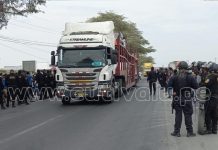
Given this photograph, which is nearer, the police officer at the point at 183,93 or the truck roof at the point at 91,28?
the police officer at the point at 183,93

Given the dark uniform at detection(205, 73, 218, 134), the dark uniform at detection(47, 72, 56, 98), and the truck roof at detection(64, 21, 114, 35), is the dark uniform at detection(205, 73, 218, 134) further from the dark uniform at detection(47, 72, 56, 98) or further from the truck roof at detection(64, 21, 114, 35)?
the dark uniform at detection(47, 72, 56, 98)

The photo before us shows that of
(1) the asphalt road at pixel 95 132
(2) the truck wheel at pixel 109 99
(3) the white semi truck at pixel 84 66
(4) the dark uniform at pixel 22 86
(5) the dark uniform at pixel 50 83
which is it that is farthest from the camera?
(5) the dark uniform at pixel 50 83

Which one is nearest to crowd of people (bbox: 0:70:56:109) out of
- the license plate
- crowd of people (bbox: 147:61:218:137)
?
the license plate

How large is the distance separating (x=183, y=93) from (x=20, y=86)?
42.0 feet

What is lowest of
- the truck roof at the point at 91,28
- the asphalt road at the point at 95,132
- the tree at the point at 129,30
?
the asphalt road at the point at 95,132

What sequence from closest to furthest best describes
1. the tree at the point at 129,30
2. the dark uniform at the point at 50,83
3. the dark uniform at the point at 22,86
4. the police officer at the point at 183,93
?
the police officer at the point at 183,93 → the dark uniform at the point at 22,86 → the dark uniform at the point at 50,83 → the tree at the point at 129,30

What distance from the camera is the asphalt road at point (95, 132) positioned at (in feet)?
33.7

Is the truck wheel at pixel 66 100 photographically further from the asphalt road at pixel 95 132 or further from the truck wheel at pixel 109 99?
the asphalt road at pixel 95 132

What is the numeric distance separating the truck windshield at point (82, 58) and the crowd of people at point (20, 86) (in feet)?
8.37

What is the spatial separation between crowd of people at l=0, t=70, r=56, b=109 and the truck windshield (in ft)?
8.37

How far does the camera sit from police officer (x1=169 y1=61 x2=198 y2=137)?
37.1 ft

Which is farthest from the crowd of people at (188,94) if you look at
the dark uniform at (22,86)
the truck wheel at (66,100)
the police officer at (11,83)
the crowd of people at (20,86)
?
the dark uniform at (22,86)

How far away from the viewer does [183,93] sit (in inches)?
448

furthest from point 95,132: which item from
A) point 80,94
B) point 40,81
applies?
point 40,81
